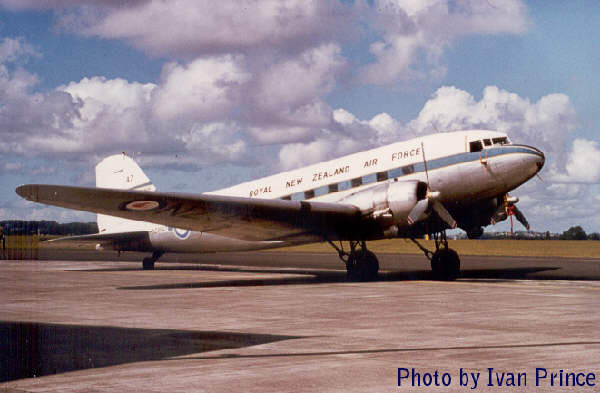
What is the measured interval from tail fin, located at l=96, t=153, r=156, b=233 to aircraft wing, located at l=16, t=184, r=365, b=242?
680 cm

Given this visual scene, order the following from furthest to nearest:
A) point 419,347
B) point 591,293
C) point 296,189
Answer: point 296,189 < point 591,293 < point 419,347

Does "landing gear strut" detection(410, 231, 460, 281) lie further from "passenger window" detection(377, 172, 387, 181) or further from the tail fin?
the tail fin

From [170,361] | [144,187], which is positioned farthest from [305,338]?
[144,187]

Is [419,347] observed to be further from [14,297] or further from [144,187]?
[144,187]

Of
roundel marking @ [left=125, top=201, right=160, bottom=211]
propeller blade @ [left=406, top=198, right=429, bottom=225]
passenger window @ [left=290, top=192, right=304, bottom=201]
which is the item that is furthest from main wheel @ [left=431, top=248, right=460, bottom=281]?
roundel marking @ [left=125, top=201, right=160, bottom=211]

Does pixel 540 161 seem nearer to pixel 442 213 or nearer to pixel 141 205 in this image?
pixel 442 213

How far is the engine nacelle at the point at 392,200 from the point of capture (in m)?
18.9

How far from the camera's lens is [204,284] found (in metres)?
20.3

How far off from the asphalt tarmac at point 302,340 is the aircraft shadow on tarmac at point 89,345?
16mm

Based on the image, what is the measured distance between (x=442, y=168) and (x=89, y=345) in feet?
44.4

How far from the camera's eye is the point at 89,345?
8.73 metres

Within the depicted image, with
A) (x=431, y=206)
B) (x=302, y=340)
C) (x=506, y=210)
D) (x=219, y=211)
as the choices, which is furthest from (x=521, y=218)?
(x=302, y=340)

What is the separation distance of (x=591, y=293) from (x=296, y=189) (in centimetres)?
1063

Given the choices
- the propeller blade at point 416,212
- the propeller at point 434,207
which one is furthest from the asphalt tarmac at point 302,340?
the propeller at point 434,207
